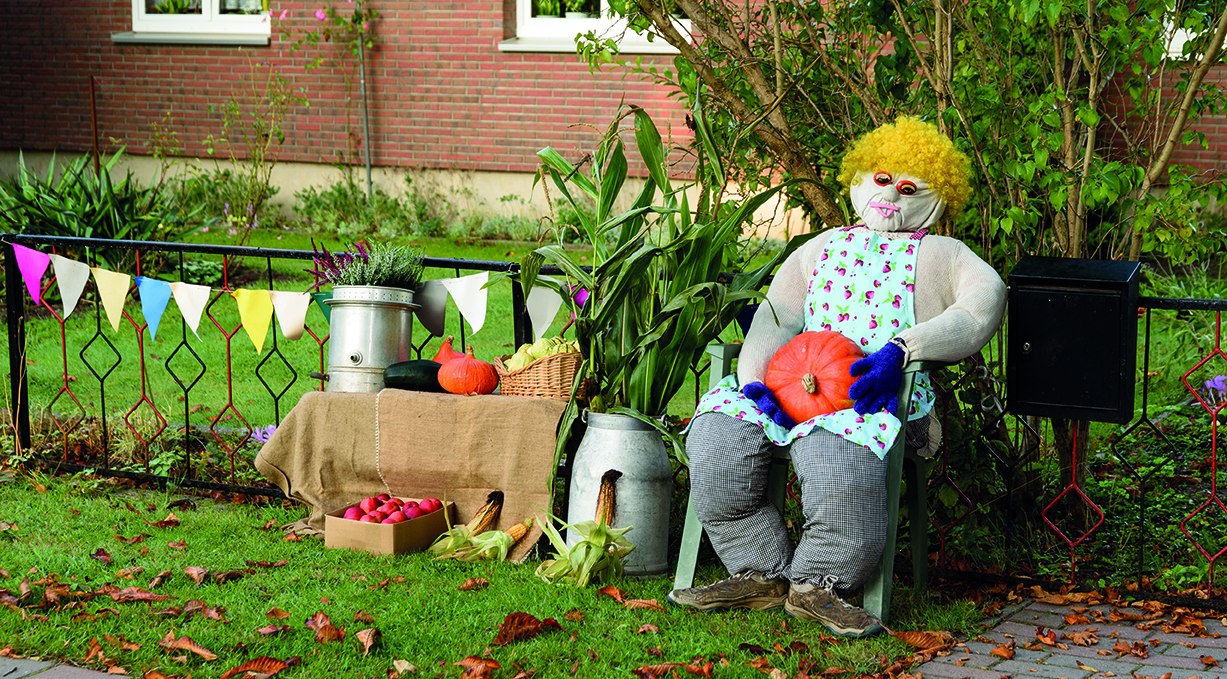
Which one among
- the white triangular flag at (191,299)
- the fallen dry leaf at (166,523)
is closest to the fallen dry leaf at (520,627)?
the fallen dry leaf at (166,523)

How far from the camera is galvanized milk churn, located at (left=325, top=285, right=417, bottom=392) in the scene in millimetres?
4812

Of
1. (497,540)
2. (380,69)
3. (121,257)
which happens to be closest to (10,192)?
(121,257)

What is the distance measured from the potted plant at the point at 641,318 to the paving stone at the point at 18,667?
1.71 metres

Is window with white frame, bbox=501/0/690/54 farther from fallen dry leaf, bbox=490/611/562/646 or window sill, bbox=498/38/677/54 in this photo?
fallen dry leaf, bbox=490/611/562/646

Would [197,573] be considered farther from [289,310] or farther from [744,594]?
[744,594]

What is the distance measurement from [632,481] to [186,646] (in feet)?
4.88

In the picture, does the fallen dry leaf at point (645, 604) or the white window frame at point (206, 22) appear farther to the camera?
the white window frame at point (206, 22)

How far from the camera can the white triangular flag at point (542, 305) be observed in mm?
4816

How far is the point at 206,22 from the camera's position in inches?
516

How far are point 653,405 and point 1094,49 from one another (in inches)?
73.8

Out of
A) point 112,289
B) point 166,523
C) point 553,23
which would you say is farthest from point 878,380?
point 553,23

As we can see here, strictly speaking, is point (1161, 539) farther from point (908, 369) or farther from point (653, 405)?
point (653, 405)

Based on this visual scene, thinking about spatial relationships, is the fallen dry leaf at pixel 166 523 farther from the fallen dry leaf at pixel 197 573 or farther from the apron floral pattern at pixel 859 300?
the apron floral pattern at pixel 859 300

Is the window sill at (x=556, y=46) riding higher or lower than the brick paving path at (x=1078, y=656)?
higher
